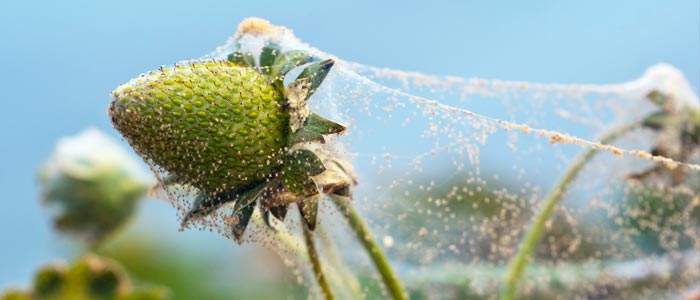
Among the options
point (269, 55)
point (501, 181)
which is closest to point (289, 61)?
point (269, 55)

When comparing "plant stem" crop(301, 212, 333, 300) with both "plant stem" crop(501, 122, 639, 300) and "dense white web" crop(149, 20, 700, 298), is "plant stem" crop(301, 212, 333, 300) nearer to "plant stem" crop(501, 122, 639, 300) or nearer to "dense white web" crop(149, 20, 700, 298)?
"dense white web" crop(149, 20, 700, 298)

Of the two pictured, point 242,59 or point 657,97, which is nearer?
point 242,59

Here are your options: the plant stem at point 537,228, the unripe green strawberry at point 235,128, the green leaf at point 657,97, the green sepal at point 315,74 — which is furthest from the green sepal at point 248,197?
the green leaf at point 657,97

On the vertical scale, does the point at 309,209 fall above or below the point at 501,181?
A: below

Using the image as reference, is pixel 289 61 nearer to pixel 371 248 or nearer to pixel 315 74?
pixel 315 74

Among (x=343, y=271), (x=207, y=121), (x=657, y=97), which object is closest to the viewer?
(x=207, y=121)

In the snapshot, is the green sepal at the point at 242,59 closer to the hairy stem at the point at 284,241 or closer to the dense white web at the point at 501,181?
the dense white web at the point at 501,181

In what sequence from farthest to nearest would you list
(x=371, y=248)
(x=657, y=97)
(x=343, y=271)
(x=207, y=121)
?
(x=657, y=97) < (x=343, y=271) < (x=371, y=248) < (x=207, y=121)
